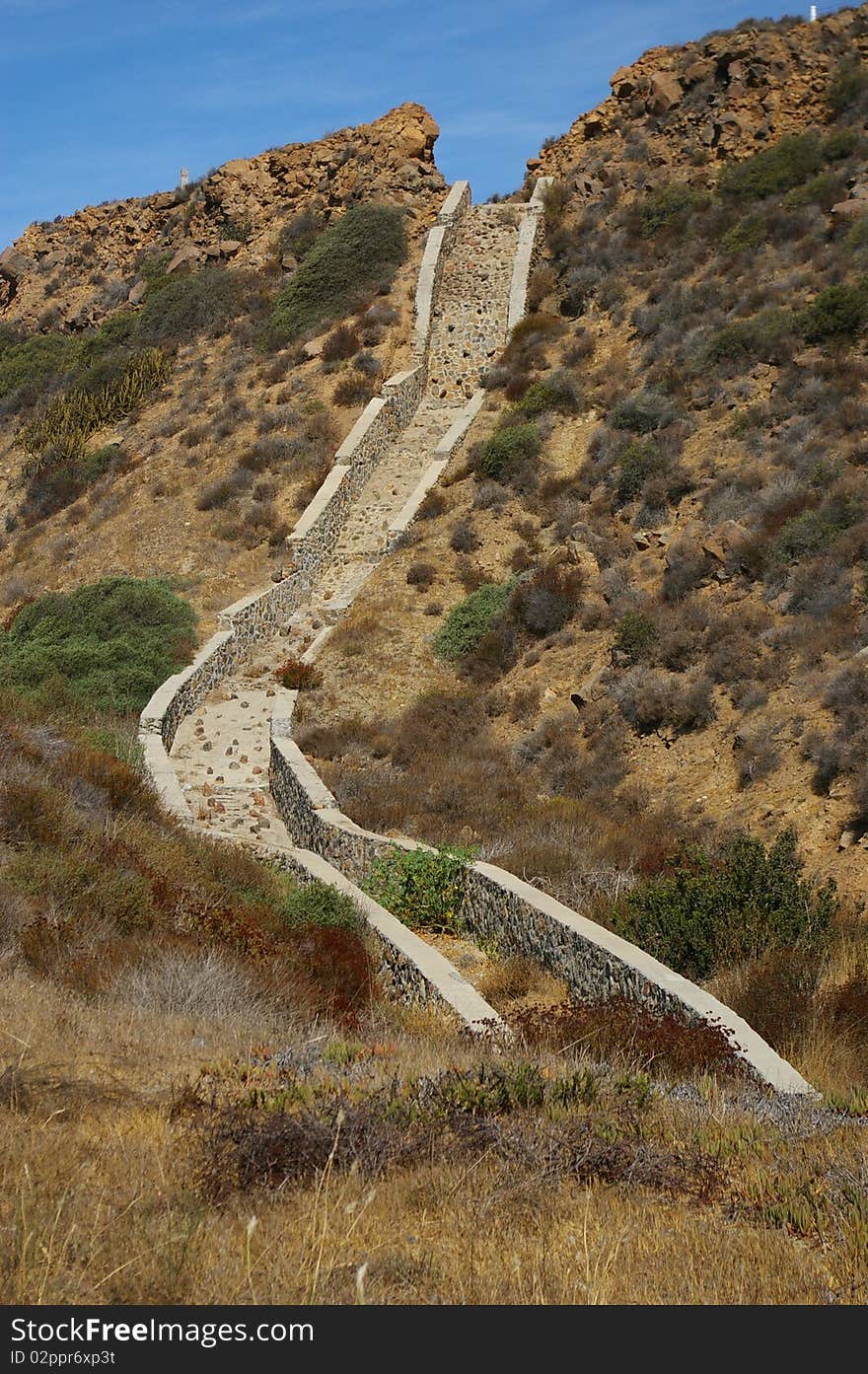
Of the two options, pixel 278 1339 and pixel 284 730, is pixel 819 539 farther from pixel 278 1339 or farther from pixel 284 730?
pixel 278 1339

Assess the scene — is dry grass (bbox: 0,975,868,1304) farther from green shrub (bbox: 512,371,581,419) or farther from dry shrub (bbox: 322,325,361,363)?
dry shrub (bbox: 322,325,361,363)

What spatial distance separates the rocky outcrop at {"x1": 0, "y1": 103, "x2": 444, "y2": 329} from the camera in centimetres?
3619

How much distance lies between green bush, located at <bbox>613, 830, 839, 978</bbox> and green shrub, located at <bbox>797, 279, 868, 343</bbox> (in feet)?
49.7

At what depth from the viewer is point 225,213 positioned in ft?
124

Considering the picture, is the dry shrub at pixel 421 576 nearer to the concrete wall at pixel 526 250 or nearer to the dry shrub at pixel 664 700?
the dry shrub at pixel 664 700

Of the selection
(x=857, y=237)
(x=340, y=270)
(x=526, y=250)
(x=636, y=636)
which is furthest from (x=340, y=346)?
(x=636, y=636)

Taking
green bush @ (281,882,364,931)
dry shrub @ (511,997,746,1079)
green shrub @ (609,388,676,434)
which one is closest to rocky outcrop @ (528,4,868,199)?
green shrub @ (609,388,676,434)

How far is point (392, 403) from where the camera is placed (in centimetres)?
2761

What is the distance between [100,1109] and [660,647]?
40.9 ft

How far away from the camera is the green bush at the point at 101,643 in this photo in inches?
718

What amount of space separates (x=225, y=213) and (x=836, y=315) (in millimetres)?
23216

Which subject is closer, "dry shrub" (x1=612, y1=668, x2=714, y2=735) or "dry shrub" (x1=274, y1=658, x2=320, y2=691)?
"dry shrub" (x1=612, y1=668, x2=714, y2=735)

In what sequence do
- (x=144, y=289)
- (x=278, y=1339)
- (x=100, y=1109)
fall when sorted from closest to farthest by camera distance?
(x=278, y=1339) < (x=100, y=1109) < (x=144, y=289)

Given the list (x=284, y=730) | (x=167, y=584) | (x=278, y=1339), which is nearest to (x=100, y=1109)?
(x=278, y=1339)
